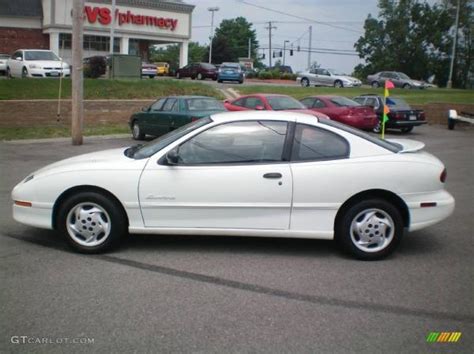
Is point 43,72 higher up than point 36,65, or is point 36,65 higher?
point 36,65

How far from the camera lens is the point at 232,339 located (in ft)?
12.6

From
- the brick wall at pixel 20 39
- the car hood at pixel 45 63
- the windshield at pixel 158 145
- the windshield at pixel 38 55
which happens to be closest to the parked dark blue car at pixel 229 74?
the windshield at pixel 38 55

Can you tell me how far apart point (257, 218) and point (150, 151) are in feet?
4.37

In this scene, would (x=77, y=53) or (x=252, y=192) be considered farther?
(x=77, y=53)

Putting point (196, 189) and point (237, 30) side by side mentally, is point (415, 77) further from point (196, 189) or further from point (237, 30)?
point (196, 189)

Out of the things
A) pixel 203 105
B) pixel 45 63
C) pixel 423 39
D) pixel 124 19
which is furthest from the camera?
pixel 423 39

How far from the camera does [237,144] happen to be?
18.8 ft

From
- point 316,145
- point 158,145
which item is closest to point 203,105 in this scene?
point 158,145

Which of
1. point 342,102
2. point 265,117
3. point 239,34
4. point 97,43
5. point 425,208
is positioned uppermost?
point 239,34

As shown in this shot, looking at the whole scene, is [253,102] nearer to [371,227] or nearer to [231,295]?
[371,227]

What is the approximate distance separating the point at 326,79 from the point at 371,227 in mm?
36757

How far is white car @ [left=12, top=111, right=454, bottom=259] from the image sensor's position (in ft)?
18.2

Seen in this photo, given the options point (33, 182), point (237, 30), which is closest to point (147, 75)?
point (33, 182)

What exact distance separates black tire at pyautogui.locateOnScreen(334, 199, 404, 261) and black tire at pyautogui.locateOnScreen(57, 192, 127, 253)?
2.27 m
